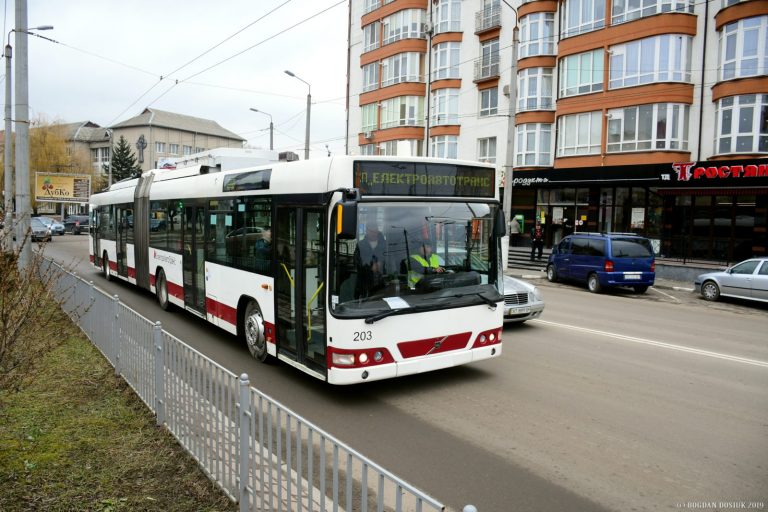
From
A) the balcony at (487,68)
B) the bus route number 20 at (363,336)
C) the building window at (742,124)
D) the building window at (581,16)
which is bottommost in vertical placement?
the bus route number 20 at (363,336)

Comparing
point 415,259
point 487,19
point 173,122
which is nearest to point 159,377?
point 415,259

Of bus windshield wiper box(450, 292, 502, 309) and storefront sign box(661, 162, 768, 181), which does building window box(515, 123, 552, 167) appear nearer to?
storefront sign box(661, 162, 768, 181)

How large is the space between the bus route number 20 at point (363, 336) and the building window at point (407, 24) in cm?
3788

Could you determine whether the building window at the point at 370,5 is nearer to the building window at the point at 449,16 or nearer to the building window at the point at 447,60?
the building window at the point at 449,16

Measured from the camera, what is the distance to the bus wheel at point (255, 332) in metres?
8.34

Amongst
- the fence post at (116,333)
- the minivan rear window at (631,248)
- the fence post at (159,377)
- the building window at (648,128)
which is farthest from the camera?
the building window at (648,128)

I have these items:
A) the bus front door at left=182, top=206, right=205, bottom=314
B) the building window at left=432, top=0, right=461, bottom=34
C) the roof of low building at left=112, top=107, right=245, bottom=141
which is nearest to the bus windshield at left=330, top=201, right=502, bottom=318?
the bus front door at left=182, top=206, right=205, bottom=314

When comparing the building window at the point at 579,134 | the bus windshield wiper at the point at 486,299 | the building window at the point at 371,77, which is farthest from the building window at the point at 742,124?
the building window at the point at 371,77

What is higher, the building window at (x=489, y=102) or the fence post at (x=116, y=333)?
the building window at (x=489, y=102)

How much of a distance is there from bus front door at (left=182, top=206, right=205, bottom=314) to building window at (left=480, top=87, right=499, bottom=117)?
2805 centimetres

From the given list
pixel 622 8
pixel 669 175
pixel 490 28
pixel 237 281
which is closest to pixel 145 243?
pixel 237 281

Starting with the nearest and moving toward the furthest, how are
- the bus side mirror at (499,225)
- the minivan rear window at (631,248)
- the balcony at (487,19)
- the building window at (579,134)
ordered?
1. the bus side mirror at (499,225)
2. the minivan rear window at (631,248)
3. the building window at (579,134)
4. the balcony at (487,19)

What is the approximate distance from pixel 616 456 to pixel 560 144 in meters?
27.7

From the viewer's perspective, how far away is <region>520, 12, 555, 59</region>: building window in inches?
1260
